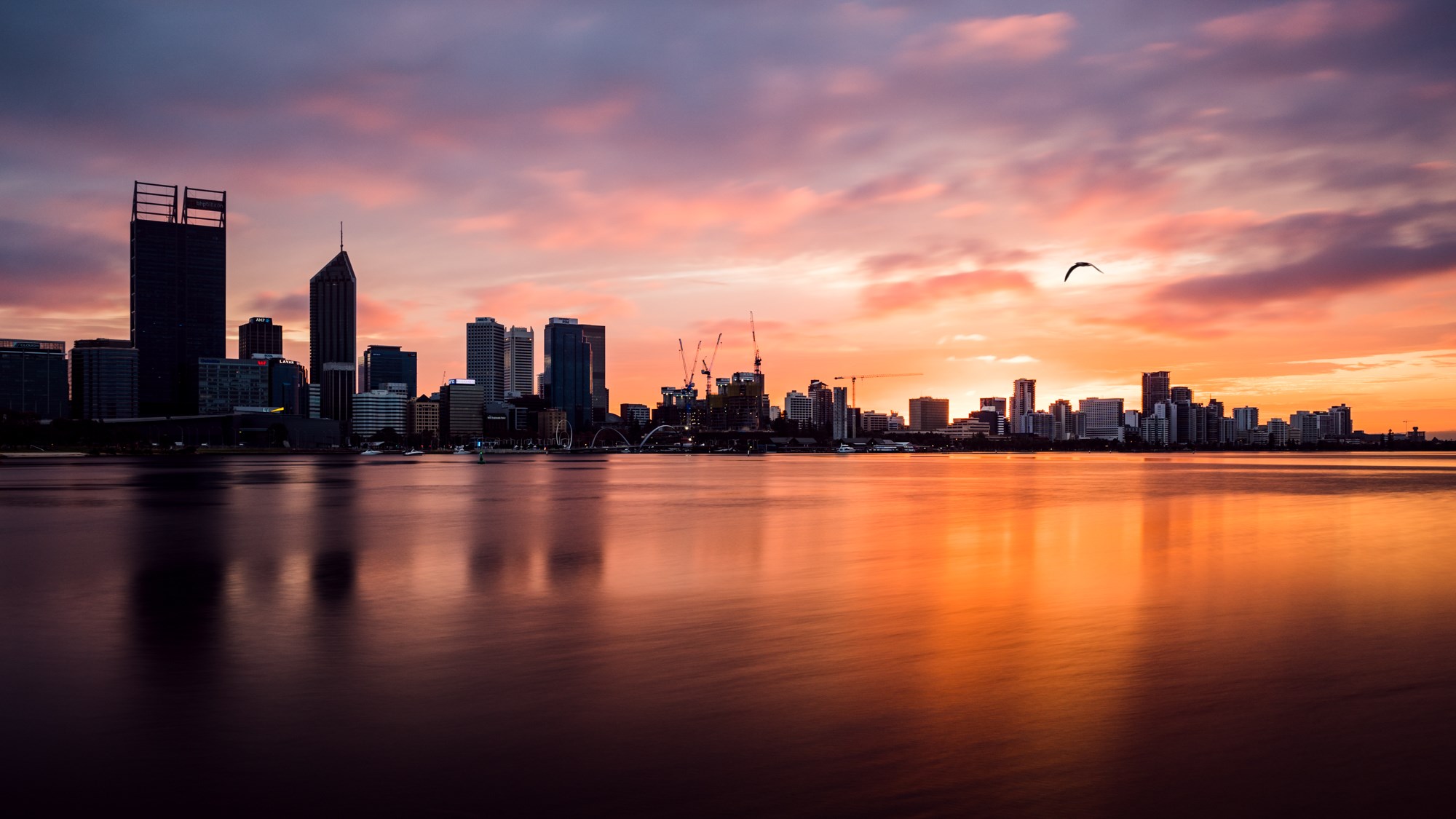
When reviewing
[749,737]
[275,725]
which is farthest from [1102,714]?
[275,725]

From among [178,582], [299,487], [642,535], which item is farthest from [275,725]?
[299,487]

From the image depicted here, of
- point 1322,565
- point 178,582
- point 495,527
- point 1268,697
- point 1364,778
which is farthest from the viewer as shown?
point 495,527

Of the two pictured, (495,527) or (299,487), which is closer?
(495,527)

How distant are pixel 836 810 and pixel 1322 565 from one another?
30.5 meters

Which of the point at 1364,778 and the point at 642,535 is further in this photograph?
the point at 642,535

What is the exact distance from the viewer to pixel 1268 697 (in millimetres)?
15602

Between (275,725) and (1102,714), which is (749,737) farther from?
(275,725)

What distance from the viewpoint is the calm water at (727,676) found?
1128 cm

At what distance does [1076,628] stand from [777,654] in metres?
7.63

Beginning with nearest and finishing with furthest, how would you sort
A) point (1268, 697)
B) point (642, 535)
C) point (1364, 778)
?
point (1364, 778) < point (1268, 697) < point (642, 535)

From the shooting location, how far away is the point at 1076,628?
2158 centimetres

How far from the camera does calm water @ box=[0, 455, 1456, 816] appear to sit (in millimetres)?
11281

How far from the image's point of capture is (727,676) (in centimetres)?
1689

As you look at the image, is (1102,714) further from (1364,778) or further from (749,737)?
(749,737)
